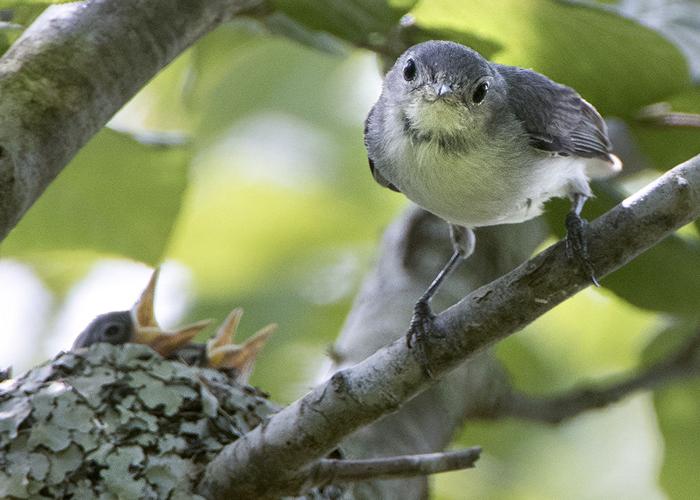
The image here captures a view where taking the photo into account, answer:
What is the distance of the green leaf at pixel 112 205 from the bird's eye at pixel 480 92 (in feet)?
4.10

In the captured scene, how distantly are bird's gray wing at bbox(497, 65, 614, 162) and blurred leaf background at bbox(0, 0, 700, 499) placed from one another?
23cm

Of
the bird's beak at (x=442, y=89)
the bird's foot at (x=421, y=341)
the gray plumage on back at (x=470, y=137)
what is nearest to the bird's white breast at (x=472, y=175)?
the gray plumage on back at (x=470, y=137)

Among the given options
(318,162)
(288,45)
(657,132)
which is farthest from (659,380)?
(288,45)

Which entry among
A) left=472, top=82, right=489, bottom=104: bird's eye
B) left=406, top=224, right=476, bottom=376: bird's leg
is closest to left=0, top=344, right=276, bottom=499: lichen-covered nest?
left=406, top=224, right=476, bottom=376: bird's leg

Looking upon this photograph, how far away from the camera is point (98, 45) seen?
2.38 m

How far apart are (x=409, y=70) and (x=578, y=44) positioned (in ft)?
2.33

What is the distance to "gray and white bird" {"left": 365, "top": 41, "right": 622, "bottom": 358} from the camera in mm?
2441

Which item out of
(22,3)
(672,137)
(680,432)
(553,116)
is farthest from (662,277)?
(22,3)

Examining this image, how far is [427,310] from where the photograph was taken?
2.60 m

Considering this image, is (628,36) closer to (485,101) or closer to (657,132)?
(657,132)

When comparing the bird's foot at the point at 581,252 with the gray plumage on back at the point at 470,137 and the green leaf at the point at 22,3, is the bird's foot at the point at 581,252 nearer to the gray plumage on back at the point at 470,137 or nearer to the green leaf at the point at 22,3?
the gray plumage on back at the point at 470,137

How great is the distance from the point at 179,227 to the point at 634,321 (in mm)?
2014

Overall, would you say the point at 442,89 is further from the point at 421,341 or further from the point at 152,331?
the point at 152,331

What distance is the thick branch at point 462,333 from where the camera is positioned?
1964mm
